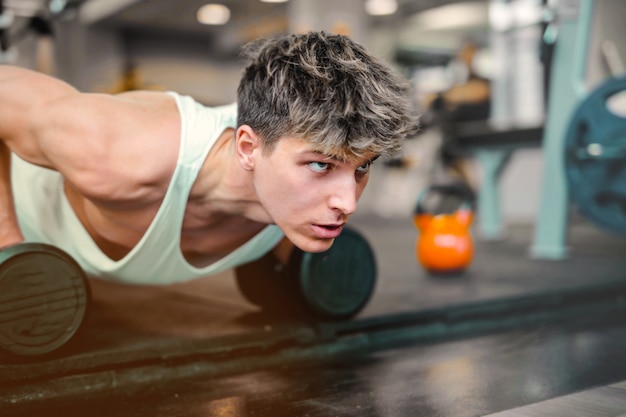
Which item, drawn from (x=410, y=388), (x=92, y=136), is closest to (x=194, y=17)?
(x=92, y=136)

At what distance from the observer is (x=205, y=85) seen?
9602 millimetres

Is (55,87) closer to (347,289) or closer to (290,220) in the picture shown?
(290,220)

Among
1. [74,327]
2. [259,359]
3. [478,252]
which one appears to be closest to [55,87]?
[74,327]

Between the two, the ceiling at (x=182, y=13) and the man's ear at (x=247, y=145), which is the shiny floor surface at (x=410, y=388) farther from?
the ceiling at (x=182, y=13)

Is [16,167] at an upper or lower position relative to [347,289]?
upper

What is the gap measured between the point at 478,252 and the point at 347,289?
1660 mm

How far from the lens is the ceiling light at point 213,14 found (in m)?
7.58

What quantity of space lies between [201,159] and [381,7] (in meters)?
6.48

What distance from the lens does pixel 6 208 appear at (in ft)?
4.12

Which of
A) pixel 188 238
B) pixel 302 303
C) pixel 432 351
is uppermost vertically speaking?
pixel 188 238

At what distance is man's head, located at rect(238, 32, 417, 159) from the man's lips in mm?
128

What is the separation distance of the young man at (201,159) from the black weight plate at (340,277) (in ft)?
0.49

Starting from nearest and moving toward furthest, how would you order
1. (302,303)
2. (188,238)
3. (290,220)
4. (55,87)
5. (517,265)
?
(290,220), (55,87), (188,238), (302,303), (517,265)

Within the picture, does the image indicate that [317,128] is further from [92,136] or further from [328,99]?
[92,136]
